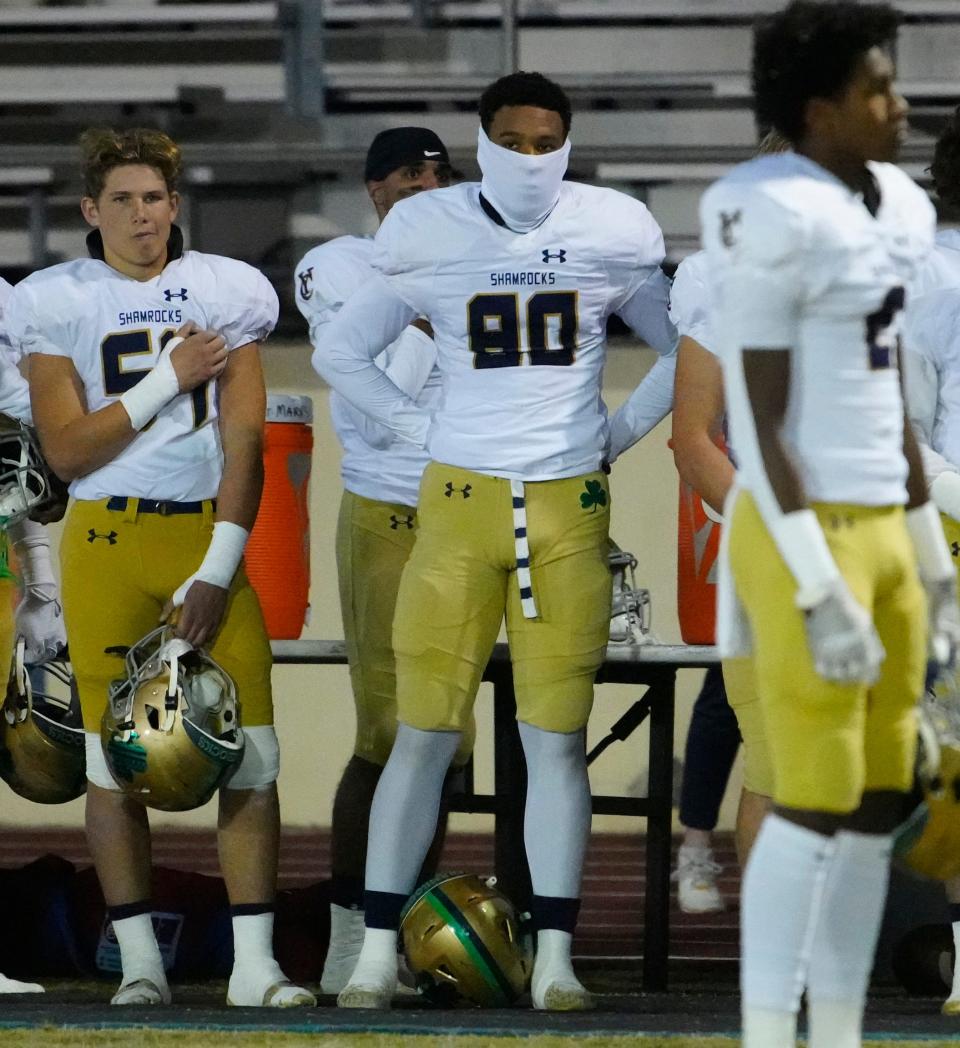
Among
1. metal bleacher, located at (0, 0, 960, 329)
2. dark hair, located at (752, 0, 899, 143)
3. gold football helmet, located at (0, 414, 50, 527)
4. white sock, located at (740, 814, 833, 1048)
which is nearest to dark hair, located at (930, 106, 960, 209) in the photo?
dark hair, located at (752, 0, 899, 143)

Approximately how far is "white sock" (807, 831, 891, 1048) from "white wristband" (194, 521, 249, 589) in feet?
4.44

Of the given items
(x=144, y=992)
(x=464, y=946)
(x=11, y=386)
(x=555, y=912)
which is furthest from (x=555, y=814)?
(x=11, y=386)

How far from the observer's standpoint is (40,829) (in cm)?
615

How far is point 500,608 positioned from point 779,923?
3.71 ft

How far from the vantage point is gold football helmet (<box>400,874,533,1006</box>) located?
319cm

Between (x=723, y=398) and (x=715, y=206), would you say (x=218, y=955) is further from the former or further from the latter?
(x=715, y=206)

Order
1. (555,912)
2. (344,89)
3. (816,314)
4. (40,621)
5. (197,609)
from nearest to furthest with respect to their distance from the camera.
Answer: (816,314) < (555,912) < (197,609) < (40,621) < (344,89)

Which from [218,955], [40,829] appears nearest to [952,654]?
[218,955]

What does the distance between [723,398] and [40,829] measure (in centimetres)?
369

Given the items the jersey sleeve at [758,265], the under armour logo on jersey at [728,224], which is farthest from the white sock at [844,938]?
the under armour logo on jersey at [728,224]

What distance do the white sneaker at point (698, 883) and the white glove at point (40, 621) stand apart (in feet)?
5.80

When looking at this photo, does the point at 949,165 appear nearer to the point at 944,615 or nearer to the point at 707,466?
the point at 707,466

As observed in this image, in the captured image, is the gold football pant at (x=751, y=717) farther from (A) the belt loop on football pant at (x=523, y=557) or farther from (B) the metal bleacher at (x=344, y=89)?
(B) the metal bleacher at (x=344, y=89)

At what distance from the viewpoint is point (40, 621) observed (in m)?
3.81
